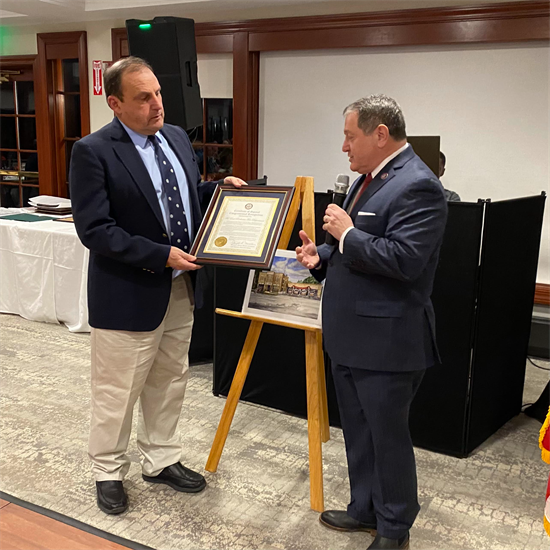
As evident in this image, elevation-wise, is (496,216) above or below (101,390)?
above

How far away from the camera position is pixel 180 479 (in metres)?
2.52

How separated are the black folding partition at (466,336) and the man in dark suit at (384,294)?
33.3 inches

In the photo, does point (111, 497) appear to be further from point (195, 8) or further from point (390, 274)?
point (195, 8)

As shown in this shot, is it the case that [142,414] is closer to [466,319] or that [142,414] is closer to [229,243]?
[229,243]

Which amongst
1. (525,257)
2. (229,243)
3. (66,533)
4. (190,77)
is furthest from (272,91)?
(66,533)

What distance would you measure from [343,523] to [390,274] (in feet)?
3.33

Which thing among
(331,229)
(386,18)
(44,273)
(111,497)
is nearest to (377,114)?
(331,229)

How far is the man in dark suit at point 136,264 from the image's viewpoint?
2.11 m

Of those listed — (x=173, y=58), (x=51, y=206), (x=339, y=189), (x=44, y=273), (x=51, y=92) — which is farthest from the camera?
(x=51, y=92)

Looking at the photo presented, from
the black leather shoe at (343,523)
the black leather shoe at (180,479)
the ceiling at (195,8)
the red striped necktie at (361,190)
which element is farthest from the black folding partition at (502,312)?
the ceiling at (195,8)

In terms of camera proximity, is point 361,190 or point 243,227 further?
point 243,227

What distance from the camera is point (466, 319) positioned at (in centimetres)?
278

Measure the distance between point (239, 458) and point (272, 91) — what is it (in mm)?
3538

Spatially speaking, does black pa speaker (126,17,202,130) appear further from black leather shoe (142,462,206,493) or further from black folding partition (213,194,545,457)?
black leather shoe (142,462,206,493)
